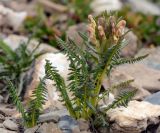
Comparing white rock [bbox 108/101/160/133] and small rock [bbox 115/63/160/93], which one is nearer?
white rock [bbox 108/101/160/133]

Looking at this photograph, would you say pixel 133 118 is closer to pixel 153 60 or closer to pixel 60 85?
pixel 60 85

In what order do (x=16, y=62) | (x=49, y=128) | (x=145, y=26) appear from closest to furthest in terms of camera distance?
(x=49, y=128) → (x=16, y=62) → (x=145, y=26)

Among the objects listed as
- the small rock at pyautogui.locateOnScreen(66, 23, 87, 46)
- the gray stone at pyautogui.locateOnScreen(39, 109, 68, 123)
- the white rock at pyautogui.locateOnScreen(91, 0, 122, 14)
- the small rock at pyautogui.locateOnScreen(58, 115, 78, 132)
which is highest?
the white rock at pyautogui.locateOnScreen(91, 0, 122, 14)

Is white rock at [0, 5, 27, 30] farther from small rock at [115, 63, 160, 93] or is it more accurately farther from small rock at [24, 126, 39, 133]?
small rock at [24, 126, 39, 133]

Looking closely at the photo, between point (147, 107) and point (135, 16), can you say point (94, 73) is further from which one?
point (135, 16)

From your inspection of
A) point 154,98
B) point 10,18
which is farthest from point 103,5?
point 154,98

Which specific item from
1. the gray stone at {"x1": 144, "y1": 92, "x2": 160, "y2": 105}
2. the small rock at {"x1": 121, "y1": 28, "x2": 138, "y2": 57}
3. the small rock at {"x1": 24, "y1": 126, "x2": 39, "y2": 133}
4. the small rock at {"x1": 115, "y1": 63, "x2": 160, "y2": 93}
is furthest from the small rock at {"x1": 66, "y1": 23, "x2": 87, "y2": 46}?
the small rock at {"x1": 24, "y1": 126, "x2": 39, "y2": 133}
